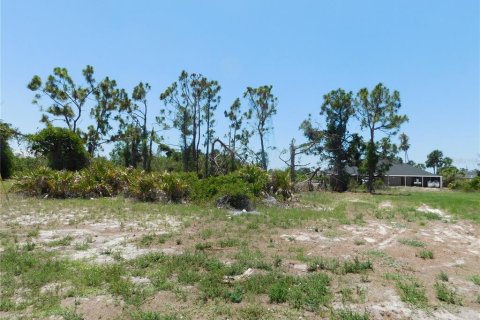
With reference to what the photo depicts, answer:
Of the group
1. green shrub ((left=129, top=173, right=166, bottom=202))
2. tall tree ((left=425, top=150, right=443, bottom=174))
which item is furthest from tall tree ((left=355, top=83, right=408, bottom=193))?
tall tree ((left=425, top=150, right=443, bottom=174))

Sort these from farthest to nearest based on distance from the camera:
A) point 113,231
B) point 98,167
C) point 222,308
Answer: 1. point 98,167
2. point 113,231
3. point 222,308

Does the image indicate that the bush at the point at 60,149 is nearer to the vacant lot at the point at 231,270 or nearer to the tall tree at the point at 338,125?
the vacant lot at the point at 231,270

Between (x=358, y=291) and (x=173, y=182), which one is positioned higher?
(x=173, y=182)

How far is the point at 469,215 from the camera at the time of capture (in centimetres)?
1292

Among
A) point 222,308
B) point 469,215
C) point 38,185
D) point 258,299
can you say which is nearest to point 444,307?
point 258,299

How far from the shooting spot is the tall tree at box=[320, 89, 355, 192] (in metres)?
34.4

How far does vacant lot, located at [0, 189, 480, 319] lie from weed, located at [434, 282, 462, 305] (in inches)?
0.6

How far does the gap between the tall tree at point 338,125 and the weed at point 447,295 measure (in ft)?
96.3

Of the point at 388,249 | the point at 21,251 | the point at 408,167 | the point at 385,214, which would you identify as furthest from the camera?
the point at 408,167

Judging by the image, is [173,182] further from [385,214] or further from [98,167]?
[385,214]

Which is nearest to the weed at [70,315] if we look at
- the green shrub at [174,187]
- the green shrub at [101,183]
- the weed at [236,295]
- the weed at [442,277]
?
the weed at [236,295]

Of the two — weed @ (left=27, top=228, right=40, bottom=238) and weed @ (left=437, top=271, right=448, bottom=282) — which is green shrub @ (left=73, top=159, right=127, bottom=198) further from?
weed @ (left=437, top=271, right=448, bottom=282)

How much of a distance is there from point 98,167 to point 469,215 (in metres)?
14.8

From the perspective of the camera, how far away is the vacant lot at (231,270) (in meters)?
4.37
